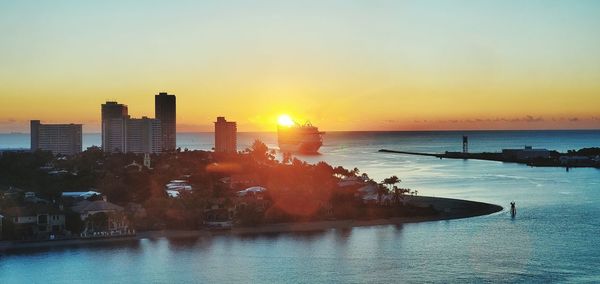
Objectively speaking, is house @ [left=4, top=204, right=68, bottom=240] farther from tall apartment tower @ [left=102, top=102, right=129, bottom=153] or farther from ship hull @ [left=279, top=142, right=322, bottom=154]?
ship hull @ [left=279, top=142, right=322, bottom=154]

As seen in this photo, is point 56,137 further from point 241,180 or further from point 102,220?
point 102,220

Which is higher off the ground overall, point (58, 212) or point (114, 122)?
point (114, 122)

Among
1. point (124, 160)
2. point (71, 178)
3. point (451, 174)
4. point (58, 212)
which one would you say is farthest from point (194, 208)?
point (451, 174)

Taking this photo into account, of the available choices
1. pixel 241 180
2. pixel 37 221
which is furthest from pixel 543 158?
pixel 37 221

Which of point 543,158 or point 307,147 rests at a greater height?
point 307,147

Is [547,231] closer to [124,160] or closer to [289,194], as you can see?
[289,194]

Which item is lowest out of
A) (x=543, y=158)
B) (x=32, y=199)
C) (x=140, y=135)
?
(x=32, y=199)

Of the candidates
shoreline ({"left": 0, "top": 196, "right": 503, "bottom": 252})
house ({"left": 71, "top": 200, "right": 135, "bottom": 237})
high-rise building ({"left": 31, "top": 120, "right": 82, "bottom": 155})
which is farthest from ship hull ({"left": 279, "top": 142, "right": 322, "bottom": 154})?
house ({"left": 71, "top": 200, "right": 135, "bottom": 237})
